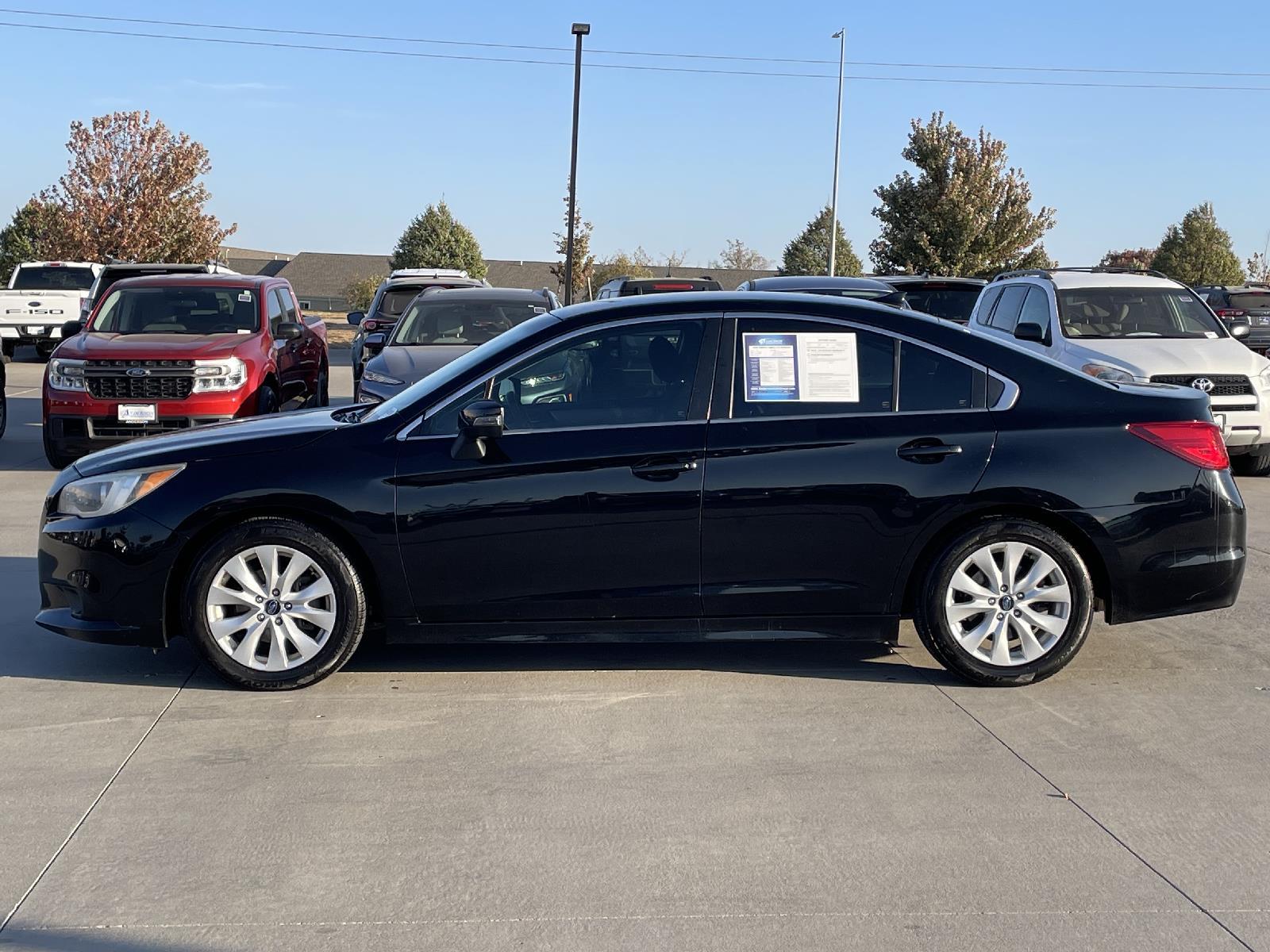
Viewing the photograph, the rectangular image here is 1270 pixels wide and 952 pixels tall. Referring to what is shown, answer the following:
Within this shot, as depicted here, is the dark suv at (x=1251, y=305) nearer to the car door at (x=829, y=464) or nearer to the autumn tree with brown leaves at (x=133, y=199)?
the car door at (x=829, y=464)

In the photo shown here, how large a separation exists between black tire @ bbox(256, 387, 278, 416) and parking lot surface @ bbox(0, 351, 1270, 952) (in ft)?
19.3

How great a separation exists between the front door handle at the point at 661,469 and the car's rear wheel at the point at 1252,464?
8.72m

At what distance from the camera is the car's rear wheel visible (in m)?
12.5

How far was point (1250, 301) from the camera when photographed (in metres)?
27.6

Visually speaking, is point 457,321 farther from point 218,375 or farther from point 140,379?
point 140,379

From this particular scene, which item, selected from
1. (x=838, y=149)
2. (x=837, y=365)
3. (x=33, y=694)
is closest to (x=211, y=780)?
(x=33, y=694)

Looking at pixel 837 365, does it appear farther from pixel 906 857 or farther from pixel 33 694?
pixel 33 694

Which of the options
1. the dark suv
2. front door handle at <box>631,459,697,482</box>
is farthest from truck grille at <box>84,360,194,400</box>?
the dark suv

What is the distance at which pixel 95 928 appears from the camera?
3574 mm

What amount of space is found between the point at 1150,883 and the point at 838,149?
48.5 m

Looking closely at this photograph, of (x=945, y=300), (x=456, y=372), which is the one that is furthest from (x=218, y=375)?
(x=945, y=300)

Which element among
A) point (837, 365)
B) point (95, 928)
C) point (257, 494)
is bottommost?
point (95, 928)

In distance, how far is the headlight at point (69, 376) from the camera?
38.4 feet

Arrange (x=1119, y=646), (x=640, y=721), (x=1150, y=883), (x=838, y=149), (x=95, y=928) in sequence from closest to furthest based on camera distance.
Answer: (x=95, y=928)
(x=1150, y=883)
(x=640, y=721)
(x=1119, y=646)
(x=838, y=149)
